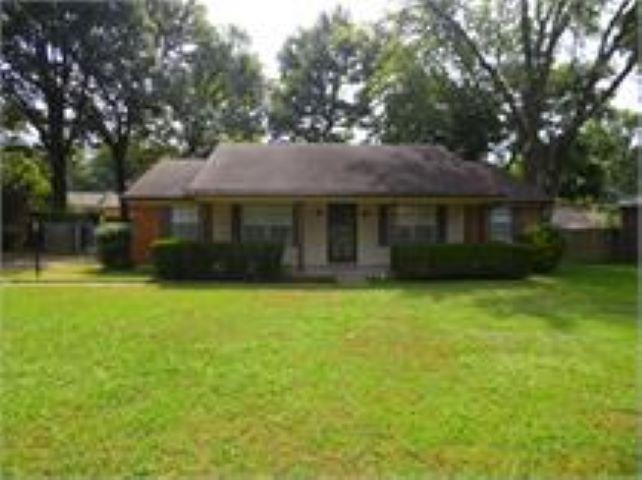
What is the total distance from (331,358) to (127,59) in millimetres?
35755

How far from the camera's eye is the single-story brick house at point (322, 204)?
28.1 m

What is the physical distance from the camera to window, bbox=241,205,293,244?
28953 mm

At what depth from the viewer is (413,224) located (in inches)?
1163

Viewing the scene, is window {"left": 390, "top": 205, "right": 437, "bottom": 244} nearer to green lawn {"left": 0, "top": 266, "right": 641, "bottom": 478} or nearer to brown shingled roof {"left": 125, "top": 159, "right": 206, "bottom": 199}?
brown shingled roof {"left": 125, "top": 159, "right": 206, "bottom": 199}

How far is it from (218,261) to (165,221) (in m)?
5.97

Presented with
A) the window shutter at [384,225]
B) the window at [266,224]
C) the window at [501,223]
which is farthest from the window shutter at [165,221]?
the window at [501,223]

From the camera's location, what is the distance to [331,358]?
38.1 ft

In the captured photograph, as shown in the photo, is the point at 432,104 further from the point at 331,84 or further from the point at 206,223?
the point at 331,84

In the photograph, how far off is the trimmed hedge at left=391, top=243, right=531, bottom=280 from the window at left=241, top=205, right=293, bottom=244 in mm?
4401

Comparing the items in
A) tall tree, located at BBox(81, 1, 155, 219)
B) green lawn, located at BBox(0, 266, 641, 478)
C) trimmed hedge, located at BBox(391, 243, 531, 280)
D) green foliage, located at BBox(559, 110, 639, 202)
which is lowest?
green lawn, located at BBox(0, 266, 641, 478)

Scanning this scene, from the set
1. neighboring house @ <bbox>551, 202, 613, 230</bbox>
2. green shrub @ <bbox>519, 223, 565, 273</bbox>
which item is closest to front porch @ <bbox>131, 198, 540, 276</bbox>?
green shrub @ <bbox>519, 223, 565, 273</bbox>

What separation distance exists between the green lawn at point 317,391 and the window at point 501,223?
15.5 meters

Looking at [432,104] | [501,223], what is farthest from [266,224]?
[432,104]

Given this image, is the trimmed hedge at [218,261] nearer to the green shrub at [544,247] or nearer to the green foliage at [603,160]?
the green shrub at [544,247]
